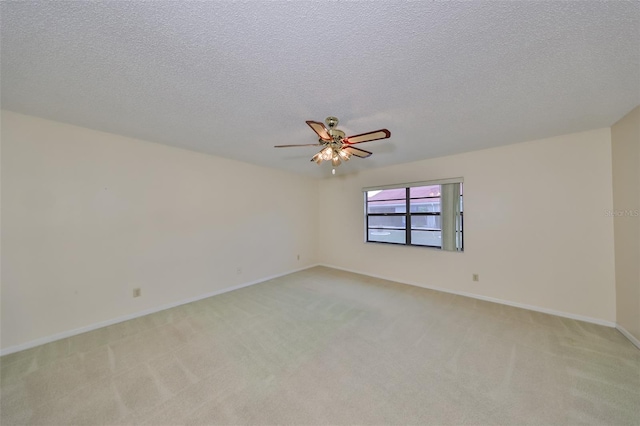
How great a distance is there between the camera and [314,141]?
2889mm

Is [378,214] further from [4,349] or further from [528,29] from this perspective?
[4,349]

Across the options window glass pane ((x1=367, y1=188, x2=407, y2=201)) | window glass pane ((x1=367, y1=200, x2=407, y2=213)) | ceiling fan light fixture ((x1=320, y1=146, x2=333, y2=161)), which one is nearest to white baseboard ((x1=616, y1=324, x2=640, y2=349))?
window glass pane ((x1=367, y1=200, x2=407, y2=213))

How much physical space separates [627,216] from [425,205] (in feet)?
7.19

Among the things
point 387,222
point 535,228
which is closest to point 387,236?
point 387,222

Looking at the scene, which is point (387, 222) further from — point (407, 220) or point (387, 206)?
point (407, 220)

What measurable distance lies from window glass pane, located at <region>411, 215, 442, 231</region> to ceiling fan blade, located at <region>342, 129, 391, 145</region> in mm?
2513

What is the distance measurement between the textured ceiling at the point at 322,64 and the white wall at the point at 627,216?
218mm

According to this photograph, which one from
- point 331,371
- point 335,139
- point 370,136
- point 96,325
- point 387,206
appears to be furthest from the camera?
point 387,206

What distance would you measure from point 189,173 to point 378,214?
3.68 m

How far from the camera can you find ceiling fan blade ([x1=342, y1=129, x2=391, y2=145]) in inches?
73.3

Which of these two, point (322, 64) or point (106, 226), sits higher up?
point (322, 64)

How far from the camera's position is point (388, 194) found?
4590 mm

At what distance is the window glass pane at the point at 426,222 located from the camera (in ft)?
12.7

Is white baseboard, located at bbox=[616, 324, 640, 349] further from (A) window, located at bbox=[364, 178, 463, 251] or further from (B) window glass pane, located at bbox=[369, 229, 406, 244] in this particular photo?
(B) window glass pane, located at bbox=[369, 229, 406, 244]
